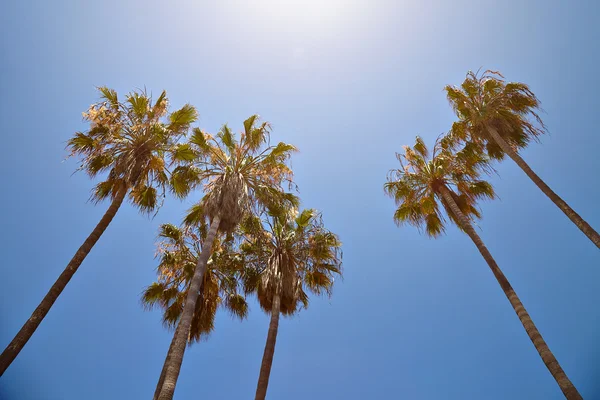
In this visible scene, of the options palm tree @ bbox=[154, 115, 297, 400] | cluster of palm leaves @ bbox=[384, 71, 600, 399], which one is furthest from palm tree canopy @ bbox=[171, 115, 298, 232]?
cluster of palm leaves @ bbox=[384, 71, 600, 399]

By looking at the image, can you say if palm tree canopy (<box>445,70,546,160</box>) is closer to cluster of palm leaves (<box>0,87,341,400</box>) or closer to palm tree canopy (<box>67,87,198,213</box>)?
→ cluster of palm leaves (<box>0,87,341,400</box>)

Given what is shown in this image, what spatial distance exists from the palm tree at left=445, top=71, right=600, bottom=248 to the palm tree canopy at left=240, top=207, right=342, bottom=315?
8279mm

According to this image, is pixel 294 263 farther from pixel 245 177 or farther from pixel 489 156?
pixel 489 156

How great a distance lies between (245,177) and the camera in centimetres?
1462

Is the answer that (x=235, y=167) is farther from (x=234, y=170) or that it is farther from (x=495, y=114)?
(x=495, y=114)

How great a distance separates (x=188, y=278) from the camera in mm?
15742

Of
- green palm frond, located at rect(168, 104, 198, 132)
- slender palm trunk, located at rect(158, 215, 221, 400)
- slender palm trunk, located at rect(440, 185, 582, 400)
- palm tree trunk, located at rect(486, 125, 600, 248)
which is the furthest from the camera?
green palm frond, located at rect(168, 104, 198, 132)

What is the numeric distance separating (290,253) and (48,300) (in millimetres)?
8525

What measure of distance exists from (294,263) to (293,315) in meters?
2.17

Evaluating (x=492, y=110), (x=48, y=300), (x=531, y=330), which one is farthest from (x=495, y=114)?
(x=48, y=300)

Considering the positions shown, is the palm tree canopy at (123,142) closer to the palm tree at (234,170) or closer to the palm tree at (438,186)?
the palm tree at (234,170)

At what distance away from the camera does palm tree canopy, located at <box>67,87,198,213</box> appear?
13.5m

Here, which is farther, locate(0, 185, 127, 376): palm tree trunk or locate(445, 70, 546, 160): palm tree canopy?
locate(445, 70, 546, 160): palm tree canopy

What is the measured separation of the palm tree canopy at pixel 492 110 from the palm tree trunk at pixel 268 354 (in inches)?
457
